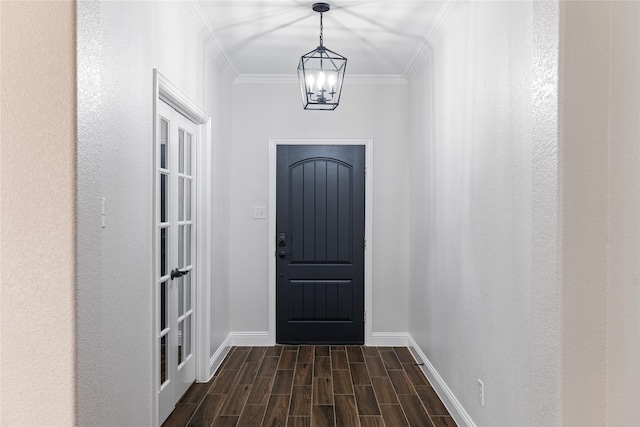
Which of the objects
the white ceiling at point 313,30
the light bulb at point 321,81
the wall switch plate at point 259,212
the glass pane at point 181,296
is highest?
the white ceiling at point 313,30

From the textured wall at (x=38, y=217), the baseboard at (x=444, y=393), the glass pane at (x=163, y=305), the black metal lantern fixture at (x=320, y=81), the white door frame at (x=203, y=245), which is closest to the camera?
the textured wall at (x=38, y=217)

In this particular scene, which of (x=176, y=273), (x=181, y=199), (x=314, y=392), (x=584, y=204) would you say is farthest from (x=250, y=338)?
(x=584, y=204)

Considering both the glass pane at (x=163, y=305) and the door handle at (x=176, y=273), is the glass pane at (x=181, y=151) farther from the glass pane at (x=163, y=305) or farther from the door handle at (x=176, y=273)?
the glass pane at (x=163, y=305)

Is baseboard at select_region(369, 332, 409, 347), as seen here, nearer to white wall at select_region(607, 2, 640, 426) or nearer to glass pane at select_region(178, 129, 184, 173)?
glass pane at select_region(178, 129, 184, 173)

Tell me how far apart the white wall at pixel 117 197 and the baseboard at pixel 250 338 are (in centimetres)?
208

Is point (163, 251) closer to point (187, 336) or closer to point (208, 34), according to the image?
point (187, 336)

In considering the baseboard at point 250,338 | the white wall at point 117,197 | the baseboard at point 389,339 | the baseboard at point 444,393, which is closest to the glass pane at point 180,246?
the white wall at point 117,197


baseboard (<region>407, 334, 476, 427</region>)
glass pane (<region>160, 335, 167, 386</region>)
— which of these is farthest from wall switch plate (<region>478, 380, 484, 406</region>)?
glass pane (<region>160, 335, 167, 386</region>)

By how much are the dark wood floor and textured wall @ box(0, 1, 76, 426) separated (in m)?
1.60

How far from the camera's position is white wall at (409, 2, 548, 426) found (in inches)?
56.5

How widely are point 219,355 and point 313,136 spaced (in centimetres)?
223

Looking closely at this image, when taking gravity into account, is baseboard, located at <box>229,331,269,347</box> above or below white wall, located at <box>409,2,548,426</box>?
below

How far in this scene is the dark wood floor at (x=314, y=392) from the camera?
9.37 ft

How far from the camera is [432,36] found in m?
3.39
